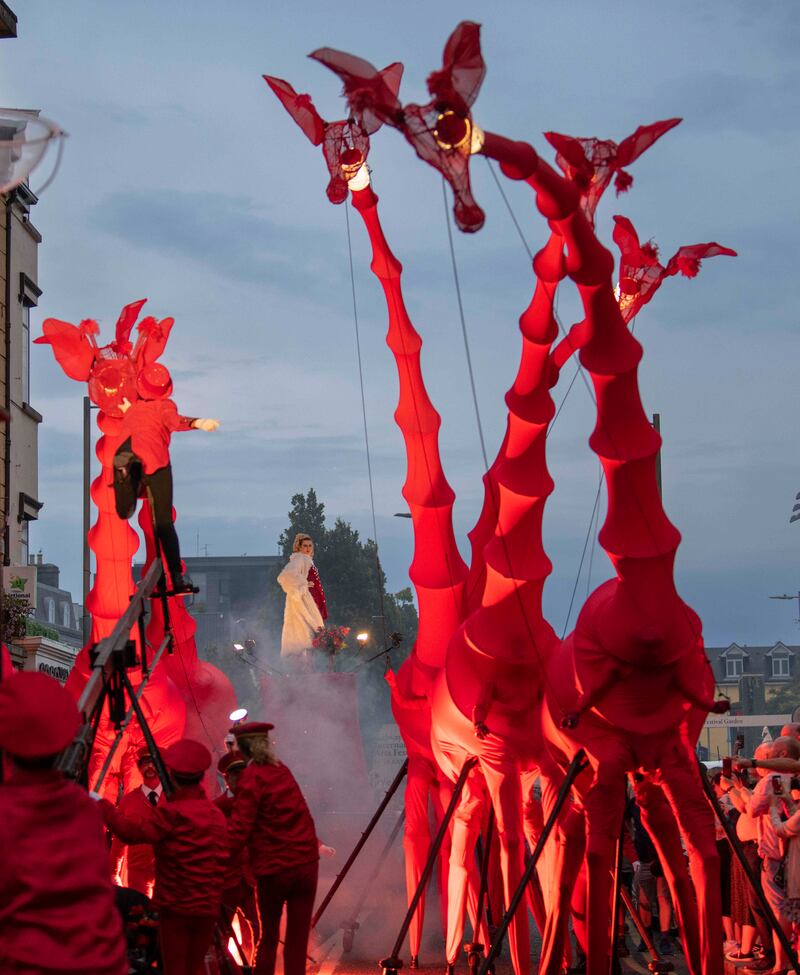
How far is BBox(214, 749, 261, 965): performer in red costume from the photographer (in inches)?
398

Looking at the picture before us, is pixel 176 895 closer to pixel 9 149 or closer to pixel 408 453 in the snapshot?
pixel 9 149

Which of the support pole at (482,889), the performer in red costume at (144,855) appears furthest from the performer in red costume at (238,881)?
the support pole at (482,889)

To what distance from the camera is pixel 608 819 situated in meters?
11.1

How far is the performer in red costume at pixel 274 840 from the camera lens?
32.3 ft

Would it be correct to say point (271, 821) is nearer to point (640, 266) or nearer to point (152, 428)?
point (152, 428)

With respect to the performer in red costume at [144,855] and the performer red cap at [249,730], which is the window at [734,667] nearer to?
the performer in red costume at [144,855]

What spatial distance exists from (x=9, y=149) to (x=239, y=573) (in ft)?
287

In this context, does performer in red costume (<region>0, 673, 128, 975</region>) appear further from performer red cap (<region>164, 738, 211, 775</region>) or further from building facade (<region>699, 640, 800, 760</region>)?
building facade (<region>699, 640, 800, 760</region>)

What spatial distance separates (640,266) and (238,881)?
6.05 m

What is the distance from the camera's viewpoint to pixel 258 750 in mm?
10062

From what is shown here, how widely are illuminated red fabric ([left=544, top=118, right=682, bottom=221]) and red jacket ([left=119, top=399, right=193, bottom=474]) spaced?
12.0 feet

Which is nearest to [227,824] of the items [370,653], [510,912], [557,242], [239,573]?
[510,912]

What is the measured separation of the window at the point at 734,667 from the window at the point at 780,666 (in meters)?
1.87

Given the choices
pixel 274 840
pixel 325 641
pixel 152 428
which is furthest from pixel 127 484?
pixel 325 641
